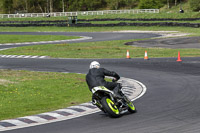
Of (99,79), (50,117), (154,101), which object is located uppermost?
(99,79)

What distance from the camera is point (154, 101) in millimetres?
13305

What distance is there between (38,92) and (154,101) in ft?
15.9

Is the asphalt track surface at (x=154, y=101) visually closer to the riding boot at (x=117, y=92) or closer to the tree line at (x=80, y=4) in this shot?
the riding boot at (x=117, y=92)

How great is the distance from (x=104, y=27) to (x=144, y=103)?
54.1 m

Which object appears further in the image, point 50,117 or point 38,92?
point 38,92

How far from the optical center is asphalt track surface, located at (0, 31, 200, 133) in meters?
9.70

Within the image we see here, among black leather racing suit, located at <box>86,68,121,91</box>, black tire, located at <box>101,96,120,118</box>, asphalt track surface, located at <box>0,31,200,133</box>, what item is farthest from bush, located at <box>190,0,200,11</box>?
black tire, located at <box>101,96,120,118</box>

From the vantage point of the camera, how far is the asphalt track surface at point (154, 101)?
970cm

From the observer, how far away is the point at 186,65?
2312cm

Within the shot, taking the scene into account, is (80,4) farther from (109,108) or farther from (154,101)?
(109,108)

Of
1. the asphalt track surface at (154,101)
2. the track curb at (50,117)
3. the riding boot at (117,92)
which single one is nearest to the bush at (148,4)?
the asphalt track surface at (154,101)

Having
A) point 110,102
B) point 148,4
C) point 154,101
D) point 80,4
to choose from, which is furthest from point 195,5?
point 110,102

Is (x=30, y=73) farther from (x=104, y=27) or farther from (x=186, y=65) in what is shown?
(x=104, y=27)

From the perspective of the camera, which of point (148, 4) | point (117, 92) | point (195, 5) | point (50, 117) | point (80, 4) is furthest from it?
point (80, 4)
